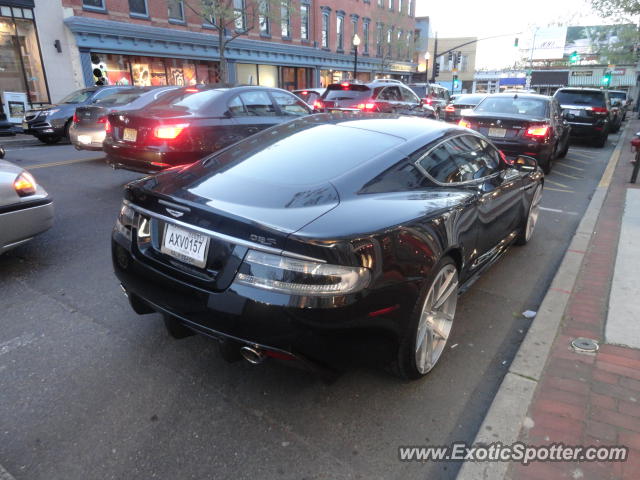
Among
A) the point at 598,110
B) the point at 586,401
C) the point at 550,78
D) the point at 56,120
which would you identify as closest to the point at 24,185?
the point at 586,401

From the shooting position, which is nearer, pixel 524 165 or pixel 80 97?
pixel 524 165

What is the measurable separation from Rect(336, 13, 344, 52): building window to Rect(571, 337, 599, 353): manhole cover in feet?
115

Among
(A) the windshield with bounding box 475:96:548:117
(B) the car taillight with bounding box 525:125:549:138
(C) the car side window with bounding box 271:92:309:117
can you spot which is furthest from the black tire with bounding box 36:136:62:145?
(B) the car taillight with bounding box 525:125:549:138

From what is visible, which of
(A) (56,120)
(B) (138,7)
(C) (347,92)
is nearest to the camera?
(C) (347,92)

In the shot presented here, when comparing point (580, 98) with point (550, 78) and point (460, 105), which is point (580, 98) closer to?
point (460, 105)

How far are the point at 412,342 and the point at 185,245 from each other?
1.37 metres

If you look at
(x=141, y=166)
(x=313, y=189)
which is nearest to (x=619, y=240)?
(x=313, y=189)

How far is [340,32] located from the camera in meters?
35.0

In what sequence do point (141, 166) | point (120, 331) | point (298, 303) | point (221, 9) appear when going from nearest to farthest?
point (298, 303)
point (120, 331)
point (141, 166)
point (221, 9)

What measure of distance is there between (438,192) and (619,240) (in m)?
3.65

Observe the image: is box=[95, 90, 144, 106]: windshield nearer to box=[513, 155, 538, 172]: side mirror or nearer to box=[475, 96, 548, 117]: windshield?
box=[475, 96, 548, 117]: windshield

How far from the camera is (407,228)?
2480 mm

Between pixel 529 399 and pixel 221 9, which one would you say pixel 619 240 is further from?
pixel 221 9

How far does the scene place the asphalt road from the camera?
2.22 m
